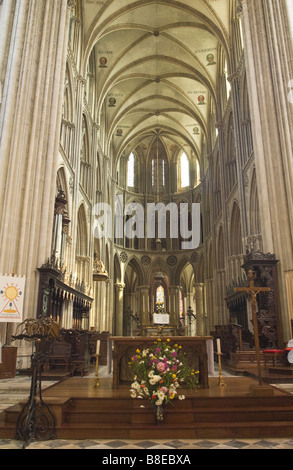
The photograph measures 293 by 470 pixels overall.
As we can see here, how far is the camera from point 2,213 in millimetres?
10414

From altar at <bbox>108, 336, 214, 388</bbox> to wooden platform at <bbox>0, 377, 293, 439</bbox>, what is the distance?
3.33 ft

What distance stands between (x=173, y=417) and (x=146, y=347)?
6.79 feet

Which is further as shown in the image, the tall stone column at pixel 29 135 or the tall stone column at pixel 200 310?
the tall stone column at pixel 200 310

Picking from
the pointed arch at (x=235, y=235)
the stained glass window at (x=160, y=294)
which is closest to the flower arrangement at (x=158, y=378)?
the pointed arch at (x=235, y=235)

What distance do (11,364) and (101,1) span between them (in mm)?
19002

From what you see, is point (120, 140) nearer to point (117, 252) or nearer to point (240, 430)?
point (117, 252)

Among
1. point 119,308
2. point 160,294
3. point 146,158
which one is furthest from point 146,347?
point 146,158

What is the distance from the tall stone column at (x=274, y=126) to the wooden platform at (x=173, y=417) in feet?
21.2

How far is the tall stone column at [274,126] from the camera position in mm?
12148

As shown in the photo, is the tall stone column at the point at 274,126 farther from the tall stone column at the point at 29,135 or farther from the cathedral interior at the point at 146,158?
the tall stone column at the point at 29,135

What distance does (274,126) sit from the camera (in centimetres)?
1313

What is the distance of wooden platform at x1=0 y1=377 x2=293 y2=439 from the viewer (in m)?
5.12

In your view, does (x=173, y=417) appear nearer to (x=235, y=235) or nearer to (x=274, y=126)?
(x=274, y=126)
